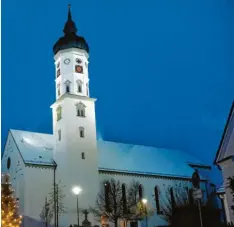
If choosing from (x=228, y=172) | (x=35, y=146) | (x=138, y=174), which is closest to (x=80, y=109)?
(x=35, y=146)

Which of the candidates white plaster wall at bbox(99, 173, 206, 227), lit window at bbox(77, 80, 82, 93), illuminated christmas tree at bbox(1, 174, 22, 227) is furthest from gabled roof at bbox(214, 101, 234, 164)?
lit window at bbox(77, 80, 82, 93)

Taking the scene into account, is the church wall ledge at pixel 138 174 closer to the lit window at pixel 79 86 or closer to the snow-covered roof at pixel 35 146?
the snow-covered roof at pixel 35 146

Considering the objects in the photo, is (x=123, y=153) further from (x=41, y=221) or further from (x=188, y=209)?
(x=188, y=209)

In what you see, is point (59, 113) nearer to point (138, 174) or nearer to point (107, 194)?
point (107, 194)

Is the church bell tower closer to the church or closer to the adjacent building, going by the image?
the church

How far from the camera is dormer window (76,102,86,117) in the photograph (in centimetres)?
5689

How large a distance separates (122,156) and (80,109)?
423 inches

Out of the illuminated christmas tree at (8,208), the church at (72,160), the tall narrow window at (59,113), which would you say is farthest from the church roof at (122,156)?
the illuminated christmas tree at (8,208)

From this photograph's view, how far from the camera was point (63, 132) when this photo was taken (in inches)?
2195

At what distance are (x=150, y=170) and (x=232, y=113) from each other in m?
39.1

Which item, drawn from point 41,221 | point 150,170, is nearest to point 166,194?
point 150,170

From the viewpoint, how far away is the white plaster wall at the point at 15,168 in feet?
167

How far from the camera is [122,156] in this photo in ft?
207

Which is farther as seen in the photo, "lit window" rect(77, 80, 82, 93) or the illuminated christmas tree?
"lit window" rect(77, 80, 82, 93)
